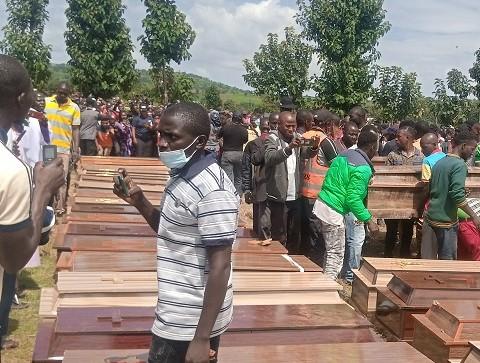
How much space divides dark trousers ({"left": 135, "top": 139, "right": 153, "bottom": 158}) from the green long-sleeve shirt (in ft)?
23.5

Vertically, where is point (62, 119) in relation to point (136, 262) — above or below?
above

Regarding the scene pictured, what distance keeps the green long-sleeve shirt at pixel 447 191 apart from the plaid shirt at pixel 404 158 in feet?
4.43

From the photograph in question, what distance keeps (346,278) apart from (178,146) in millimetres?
3929

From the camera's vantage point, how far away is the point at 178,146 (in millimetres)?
2104

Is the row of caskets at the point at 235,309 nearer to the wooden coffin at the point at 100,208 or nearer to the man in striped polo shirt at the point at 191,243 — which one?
the man in striped polo shirt at the point at 191,243

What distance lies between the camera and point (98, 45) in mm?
22422

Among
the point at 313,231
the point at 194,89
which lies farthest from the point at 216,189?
the point at 194,89

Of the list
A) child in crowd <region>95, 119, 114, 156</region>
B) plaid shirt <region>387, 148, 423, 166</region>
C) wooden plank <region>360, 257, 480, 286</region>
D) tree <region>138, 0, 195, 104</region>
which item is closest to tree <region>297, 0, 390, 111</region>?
tree <region>138, 0, 195, 104</region>

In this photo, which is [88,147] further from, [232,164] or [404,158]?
[404,158]

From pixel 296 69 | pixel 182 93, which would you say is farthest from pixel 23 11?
pixel 296 69

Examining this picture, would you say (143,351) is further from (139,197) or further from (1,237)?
(1,237)

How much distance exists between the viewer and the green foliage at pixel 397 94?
15.4 m

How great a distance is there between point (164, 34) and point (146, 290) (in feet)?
54.6

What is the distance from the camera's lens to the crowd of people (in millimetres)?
1884
